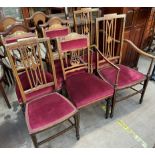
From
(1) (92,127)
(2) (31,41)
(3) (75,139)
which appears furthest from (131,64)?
(2) (31,41)

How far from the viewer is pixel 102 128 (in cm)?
172

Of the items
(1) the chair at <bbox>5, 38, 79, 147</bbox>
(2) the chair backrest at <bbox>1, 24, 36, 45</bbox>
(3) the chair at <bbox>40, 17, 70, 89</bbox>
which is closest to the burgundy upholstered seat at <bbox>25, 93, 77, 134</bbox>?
(1) the chair at <bbox>5, 38, 79, 147</bbox>

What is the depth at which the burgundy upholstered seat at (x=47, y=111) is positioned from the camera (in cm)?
124

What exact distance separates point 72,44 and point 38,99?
63 centimetres

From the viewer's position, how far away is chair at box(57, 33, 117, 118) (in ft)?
4.82

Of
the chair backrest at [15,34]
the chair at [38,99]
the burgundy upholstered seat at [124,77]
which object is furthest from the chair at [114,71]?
the chair backrest at [15,34]

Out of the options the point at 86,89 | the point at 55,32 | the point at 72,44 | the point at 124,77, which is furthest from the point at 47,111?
the point at 55,32

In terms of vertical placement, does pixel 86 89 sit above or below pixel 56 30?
below

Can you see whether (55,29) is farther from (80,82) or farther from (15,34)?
(80,82)

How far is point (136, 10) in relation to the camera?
2111mm

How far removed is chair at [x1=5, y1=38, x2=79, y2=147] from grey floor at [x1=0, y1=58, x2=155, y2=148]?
0.60 feet

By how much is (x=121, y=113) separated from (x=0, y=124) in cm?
145

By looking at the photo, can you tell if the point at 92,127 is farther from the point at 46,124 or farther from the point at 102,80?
the point at 46,124
